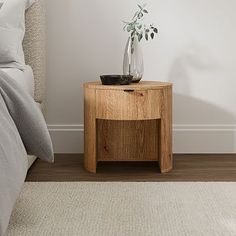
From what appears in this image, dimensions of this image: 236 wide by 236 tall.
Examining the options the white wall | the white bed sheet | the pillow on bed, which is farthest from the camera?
the white wall

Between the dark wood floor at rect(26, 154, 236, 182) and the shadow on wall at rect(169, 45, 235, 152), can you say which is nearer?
the dark wood floor at rect(26, 154, 236, 182)

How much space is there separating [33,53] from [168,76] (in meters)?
0.84

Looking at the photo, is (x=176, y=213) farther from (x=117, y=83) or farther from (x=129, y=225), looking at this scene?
(x=117, y=83)

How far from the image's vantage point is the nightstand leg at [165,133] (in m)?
2.83

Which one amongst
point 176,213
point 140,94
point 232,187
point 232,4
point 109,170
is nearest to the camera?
point 176,213

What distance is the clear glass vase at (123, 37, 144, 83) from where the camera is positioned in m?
A: 3.03

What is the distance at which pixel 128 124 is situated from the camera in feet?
10.3

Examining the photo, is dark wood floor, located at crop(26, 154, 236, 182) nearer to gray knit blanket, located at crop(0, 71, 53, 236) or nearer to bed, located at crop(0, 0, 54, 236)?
bed, located at crop(0, 0, 54, 236)

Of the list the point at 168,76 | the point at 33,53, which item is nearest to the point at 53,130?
the point at 33,53

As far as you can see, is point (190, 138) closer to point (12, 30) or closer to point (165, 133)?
point (165, 133)

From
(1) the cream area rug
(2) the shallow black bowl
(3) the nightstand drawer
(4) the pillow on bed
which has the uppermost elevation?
(4) the pillow on bed

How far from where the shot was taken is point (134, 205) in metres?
2.28

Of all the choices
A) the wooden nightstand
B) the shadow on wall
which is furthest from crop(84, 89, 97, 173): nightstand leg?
the shadow on wall

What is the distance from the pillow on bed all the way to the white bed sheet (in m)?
0.06
